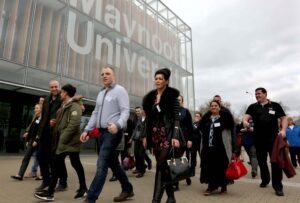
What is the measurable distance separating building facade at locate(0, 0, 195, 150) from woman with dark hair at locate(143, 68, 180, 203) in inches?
426

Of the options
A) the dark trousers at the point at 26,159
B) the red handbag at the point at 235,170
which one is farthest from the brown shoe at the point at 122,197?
the dark trousers at the point at 26,159

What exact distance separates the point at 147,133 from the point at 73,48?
13.4m

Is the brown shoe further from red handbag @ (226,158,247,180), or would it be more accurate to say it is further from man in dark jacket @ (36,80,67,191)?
red handbag @ (226,158,247,180)

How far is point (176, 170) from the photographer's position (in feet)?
11.0

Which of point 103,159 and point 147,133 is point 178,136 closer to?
point 147,133

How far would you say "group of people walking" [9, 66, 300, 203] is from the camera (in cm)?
364

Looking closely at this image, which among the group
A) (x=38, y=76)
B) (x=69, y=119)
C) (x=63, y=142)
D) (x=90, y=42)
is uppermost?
(x=90, y=42)

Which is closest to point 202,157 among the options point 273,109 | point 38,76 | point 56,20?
point 273,109

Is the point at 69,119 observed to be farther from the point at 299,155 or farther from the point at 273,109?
the point at 299,155

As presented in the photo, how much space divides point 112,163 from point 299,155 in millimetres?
9439

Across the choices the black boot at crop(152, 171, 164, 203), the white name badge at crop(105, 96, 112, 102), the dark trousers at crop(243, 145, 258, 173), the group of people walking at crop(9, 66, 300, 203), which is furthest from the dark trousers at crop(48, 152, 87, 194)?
the dark trousers at crop(243, 145, 258, 173)

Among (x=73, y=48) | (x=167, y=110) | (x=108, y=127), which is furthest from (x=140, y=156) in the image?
(x=73, y=48)

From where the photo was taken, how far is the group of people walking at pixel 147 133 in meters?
3.64

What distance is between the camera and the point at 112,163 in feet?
14.0
